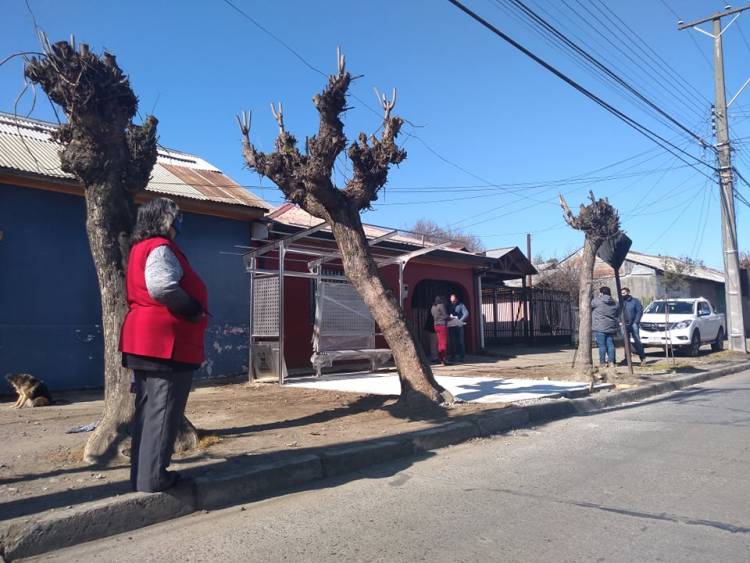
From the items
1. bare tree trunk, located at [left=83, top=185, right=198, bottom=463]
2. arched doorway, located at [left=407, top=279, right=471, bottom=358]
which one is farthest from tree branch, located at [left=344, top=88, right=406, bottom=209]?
arched doorway, located at [left=407, top=279, right=471, bottom=358]

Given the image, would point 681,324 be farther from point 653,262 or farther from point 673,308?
point 653,262

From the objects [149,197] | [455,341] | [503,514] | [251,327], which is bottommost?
[503,514]

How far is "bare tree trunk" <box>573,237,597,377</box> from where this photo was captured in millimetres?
10930

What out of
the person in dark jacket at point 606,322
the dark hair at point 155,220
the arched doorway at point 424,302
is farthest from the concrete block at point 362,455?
the arched doorway at point 424,302

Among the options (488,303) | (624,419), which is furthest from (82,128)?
(488,303)

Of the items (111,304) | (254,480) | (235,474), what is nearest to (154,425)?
(235,474)

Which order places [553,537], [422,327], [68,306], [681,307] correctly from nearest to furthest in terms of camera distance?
[553,537], [68,306], [422,327], [681,307]

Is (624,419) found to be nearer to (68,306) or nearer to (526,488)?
(526,488)

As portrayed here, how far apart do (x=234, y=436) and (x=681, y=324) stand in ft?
49.6

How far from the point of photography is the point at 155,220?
4.15 meters

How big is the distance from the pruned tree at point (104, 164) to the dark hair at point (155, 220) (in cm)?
117

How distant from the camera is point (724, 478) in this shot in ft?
16.5

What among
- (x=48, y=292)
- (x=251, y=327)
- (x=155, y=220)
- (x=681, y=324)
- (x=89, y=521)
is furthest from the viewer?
(x=681, y=324)

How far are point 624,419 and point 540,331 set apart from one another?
1484cm
